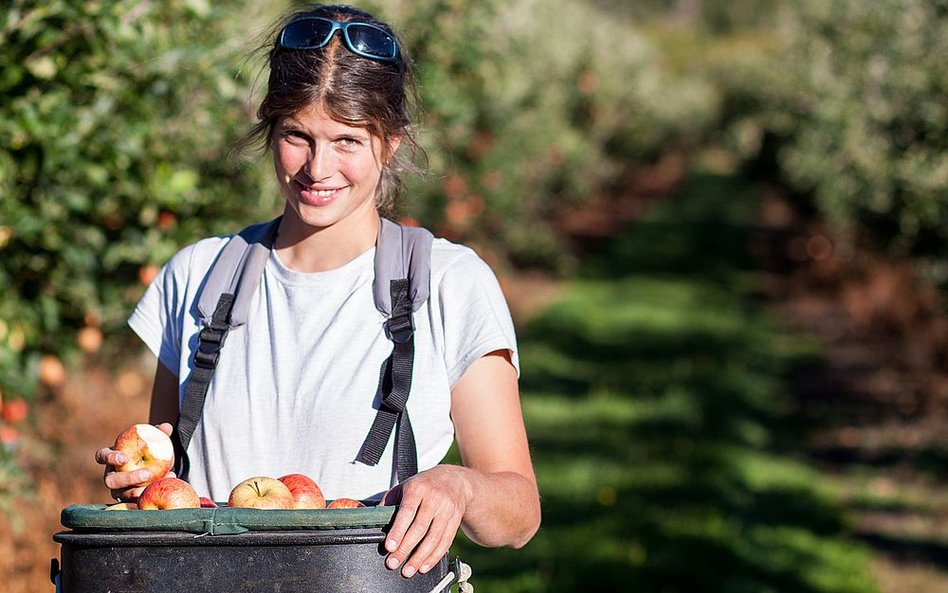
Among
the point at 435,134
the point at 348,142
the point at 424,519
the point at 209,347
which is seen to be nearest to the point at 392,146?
the point at 348,142

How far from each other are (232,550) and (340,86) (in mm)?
795

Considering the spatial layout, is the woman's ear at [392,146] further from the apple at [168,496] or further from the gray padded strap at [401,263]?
the apple at [168,496]

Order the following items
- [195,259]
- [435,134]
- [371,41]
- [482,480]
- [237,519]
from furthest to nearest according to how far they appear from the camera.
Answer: [435,134], [195,259], [371,41], [482,480], [237,519]

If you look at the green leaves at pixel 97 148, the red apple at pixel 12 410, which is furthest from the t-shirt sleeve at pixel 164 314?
the red apple at pixel 12 410

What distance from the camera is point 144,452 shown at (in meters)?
2.01

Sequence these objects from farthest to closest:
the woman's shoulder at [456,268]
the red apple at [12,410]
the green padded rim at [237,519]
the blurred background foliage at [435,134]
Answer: the red apple at [12,410], the blurred background foliage at [435,134], the woman's shoulder at [456,268], the green padded rim at [237,519]

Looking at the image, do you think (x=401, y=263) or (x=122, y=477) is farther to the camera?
(x=401, y=263)

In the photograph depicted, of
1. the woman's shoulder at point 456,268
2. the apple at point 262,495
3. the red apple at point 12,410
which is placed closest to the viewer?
the apple at point 262,495

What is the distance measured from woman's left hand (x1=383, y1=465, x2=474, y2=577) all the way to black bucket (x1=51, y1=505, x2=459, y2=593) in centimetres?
2

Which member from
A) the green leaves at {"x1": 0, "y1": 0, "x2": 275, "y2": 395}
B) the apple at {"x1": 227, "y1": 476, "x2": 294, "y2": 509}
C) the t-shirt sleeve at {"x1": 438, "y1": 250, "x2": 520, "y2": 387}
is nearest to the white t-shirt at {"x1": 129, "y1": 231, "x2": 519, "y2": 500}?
the t-shirt sleeve at {"x1": 438, "y1": 250, "x2": 520, "y2": 387}

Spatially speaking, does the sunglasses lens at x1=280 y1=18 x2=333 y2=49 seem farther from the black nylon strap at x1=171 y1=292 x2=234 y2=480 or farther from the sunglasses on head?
the black nylon strap at x1=171 y1=292 x2=234 y2=480

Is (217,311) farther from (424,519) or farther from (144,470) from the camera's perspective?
(424,519)

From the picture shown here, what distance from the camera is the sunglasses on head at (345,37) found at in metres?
2.13

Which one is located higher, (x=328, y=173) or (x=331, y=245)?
(x=328, y=173)
